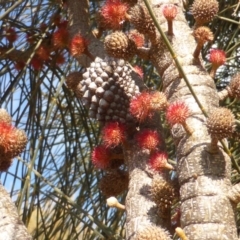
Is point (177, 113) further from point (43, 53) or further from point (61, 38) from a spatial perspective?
point (43, 53)

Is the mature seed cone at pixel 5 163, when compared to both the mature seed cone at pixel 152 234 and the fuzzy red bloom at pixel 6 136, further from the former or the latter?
the mature seed cone at pixel 152 234

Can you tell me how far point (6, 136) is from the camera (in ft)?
3.34

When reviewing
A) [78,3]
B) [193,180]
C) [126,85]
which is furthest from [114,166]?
[78,3]

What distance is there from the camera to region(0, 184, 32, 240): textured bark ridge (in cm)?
87

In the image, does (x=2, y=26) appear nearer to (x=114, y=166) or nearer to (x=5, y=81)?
(x=5, y=81)

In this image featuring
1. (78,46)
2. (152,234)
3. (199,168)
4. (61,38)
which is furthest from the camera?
(61,38)

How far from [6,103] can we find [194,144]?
2.47ft

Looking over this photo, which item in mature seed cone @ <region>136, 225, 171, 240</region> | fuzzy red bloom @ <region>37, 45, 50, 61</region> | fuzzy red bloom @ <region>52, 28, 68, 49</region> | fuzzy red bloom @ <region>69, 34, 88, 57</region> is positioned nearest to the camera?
mature seed cone @ <region>136, 225, 171, 240</region>

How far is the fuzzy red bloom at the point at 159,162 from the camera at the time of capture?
979 millimetres

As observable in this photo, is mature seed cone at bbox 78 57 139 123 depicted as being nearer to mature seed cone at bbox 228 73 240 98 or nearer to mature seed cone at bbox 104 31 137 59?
mature seed cone at bbox 104 31 137 59

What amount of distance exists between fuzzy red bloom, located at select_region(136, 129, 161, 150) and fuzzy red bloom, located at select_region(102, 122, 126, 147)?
28mm

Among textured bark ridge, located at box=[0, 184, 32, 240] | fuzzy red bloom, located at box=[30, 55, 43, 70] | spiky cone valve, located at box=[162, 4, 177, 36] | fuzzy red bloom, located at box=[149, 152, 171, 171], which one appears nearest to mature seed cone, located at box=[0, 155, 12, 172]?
textured bark ridge, located at box=[0, 184, 32, 240]

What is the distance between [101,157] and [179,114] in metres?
0.20

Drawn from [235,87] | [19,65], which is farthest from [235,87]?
[19,65]
